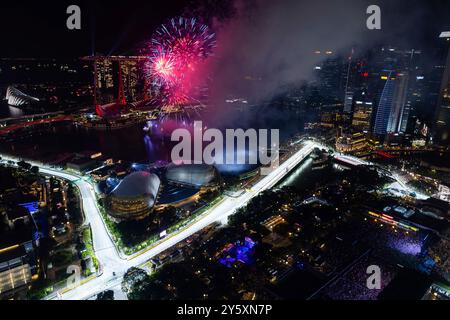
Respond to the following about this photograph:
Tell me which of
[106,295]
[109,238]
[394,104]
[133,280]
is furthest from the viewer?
[394,104]

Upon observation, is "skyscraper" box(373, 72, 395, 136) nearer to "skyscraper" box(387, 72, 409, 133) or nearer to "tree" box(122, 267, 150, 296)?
"skyscraper" box(387, 72, 409, 133)

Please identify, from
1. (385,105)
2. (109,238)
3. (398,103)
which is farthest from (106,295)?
(398,103)

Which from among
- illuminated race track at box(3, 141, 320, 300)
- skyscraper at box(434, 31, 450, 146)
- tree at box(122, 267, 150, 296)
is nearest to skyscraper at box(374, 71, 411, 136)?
skyscraper at box(434, 31, 450, 146)

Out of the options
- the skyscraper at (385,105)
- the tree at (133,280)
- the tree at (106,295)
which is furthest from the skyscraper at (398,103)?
→ the tree at (106,295)

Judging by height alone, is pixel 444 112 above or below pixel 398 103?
below

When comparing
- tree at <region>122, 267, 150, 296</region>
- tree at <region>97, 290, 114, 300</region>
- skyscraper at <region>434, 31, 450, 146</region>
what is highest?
skyscraper at <region>434, 31, 450, 146</region>

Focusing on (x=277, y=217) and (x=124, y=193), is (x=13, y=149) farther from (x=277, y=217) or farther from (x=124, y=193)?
(x=277, y=217)

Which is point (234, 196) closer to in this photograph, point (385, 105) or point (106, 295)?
point (106, 295)
